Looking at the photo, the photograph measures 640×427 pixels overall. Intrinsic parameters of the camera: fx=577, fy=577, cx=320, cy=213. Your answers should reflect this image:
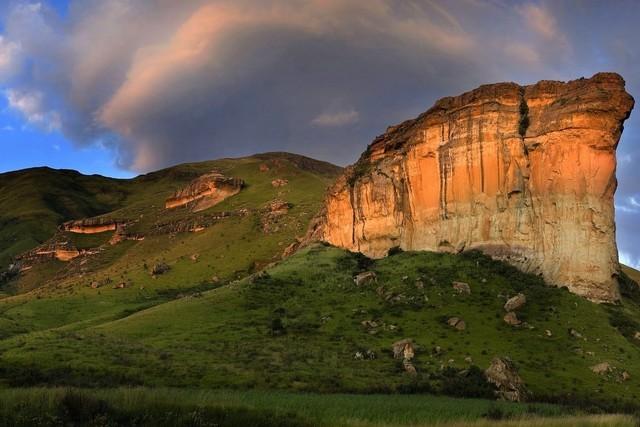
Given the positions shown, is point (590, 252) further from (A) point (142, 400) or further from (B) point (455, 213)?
(A) point (142, 400)

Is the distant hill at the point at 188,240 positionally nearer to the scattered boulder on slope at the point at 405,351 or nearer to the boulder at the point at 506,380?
the scattered boulder on slope at the point at 405,351

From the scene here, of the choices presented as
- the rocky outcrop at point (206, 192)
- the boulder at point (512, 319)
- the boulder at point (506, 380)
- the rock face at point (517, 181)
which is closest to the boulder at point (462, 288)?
the rock face at point (517, 181)

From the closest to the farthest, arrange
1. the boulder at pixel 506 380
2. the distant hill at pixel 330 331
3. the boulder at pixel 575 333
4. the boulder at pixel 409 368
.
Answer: the boulder at pixel 506 380 < the distant hill at pixel 330 331 < the boulder at pixel 409 368 < the boulder at pixel 575 333

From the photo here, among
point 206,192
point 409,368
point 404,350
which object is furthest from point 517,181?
point 206,192

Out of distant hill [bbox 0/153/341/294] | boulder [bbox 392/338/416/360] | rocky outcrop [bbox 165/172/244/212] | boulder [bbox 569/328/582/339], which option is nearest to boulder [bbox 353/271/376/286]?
boulder [bbox 392/338/416/360]

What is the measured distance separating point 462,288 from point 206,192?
386 feet

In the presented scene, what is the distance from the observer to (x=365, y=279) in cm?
7438

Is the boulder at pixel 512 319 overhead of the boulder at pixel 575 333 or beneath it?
overhead

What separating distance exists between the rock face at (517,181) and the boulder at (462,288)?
263 inches

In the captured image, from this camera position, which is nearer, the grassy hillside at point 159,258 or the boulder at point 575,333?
the boulder at point 575,333

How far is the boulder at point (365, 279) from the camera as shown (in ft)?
242

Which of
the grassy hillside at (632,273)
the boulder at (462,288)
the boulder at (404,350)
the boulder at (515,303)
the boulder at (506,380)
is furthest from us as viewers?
the grassy hillside at (632,273)

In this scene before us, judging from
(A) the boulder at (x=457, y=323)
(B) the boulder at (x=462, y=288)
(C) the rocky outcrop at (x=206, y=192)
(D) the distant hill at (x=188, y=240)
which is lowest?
(A) the boulder at (x=457, y=323)

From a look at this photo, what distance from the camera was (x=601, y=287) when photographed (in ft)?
202
